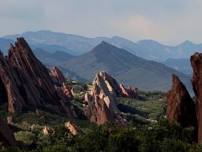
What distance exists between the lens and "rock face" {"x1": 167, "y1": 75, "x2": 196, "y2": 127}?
105625 mm

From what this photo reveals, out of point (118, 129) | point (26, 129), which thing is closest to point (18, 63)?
point (26, 129)

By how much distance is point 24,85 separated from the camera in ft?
599

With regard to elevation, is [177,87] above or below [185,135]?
above

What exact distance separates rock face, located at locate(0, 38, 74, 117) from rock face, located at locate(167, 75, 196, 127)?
69081 mm

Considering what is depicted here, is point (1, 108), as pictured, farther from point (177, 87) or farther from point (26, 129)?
point (177, 87)

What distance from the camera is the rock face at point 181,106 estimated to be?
10562 centimetres

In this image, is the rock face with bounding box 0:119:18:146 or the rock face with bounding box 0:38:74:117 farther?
the rock face with bounding box 0:38:74:117

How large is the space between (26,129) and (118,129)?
43641mm

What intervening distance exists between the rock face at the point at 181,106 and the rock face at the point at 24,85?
6908cm

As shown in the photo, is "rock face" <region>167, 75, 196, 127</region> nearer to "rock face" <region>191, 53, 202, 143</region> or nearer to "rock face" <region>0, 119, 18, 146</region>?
"rock face" <region>191, 53, 202, 143</region>

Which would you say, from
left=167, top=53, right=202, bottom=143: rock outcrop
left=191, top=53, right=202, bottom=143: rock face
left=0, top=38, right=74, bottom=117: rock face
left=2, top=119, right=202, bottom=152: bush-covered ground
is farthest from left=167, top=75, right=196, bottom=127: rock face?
left=0, top=38, right=74, bottom=117: rock face

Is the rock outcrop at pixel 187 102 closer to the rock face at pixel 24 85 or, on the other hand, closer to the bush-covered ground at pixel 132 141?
the bush-covered ground at pixel 132 141

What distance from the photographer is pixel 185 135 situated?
101m

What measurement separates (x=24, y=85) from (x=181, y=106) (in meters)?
83.4
